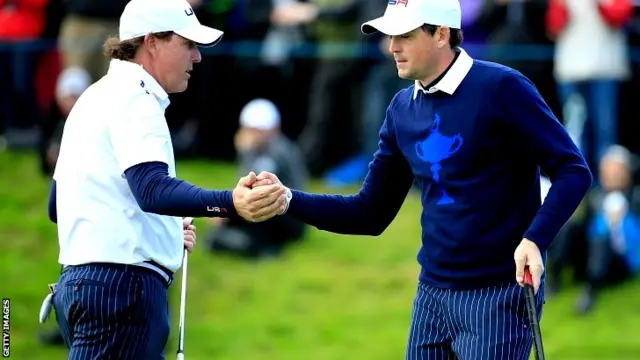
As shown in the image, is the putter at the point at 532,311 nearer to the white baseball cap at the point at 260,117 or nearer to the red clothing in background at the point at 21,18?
the white baseball cap at the point at 260,117

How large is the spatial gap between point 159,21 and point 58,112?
843 centimetres

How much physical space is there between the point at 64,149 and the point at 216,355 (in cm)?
548

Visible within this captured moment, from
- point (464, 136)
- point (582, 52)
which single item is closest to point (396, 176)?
point (464, 136)

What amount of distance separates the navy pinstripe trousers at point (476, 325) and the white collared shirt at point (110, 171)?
1.22 meters

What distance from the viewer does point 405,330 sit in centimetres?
1168

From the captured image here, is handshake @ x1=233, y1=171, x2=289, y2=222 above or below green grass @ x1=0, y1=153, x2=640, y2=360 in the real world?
above

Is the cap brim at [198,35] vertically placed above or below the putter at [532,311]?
above

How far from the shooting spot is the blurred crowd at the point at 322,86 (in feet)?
40.9

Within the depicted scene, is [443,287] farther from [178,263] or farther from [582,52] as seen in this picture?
[582,52]

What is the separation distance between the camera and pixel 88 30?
14.7 meters

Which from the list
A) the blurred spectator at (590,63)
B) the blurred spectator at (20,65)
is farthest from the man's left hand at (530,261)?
the blurred spectator at (20,65)

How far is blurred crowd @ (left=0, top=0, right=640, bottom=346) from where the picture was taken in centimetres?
1246

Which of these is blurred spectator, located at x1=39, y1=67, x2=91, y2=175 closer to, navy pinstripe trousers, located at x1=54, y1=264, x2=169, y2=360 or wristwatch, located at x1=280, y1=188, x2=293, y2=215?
wristwatch, located at x1=280, y1=188, x2=293, y2=215

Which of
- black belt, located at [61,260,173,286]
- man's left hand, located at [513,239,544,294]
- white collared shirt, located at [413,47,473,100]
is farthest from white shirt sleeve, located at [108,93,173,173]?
man's left hand, located at [513,239,544,294]
